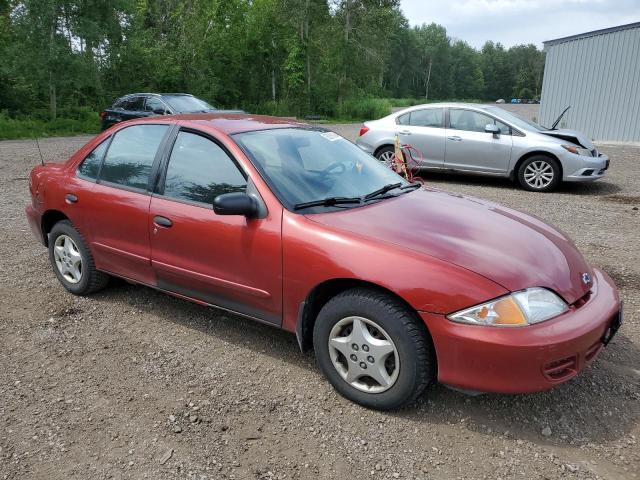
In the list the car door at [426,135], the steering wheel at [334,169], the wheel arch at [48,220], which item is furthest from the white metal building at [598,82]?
the wheel arch at [48,220]

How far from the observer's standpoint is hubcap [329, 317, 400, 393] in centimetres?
276

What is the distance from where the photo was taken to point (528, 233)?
10.5 feet

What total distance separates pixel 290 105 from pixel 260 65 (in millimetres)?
3599

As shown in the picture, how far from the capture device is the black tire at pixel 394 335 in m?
2.64

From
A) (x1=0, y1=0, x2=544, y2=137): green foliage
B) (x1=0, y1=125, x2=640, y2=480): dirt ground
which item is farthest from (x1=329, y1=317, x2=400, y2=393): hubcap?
(x1=0, y1=0, x2=544, y2=137): green foliage

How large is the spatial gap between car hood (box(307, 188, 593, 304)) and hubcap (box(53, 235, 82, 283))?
7.98 feet

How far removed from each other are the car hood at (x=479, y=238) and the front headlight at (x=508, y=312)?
0.07 meters

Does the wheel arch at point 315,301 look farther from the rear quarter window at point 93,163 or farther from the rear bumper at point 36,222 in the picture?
the rear bumper at point 36,222

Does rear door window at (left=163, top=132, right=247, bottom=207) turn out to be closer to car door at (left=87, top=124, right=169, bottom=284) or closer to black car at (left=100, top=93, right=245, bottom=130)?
car door at (left=87, top=124, right=169, bottom=284)

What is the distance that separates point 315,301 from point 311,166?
0.99m

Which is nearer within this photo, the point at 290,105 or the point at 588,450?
the point at 588,450

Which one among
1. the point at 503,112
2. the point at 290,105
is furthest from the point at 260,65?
the point at 503,112

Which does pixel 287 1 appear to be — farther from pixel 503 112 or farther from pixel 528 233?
pixel 528 233

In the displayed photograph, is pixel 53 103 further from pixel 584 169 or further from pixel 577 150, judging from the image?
pixel 584 169
